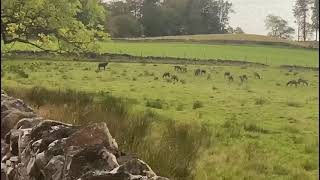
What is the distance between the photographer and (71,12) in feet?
58.2

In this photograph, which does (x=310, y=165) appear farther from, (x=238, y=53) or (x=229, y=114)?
(x=238, y=53)

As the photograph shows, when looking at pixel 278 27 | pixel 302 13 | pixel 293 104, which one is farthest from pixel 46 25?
pixel 278 27

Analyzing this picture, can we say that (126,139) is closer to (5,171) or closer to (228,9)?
(5,171)

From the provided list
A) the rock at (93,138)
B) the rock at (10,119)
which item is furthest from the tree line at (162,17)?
the rock at (93,138)

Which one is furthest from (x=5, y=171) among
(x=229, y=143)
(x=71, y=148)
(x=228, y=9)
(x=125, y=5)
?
(x=228, y=9)

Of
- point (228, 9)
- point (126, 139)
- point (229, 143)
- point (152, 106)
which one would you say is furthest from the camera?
point (228, 9)

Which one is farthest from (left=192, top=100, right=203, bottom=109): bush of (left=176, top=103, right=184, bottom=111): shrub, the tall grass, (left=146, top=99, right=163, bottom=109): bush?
the tall grass

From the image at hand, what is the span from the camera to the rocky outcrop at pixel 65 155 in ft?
12.3

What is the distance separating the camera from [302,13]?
97188 millimetres

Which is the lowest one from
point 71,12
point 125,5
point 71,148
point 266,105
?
point 266,105

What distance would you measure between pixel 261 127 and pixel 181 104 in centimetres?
451

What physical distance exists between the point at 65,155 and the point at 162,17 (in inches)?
3081

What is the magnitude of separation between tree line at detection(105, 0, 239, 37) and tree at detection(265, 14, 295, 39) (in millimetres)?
17779

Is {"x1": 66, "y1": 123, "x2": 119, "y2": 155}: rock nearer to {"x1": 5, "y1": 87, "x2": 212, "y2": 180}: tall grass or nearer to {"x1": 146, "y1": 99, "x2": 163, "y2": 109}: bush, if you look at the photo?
{"x1": 5, "y1": 87, "x2": 212, "y2": 180}: tall grass
